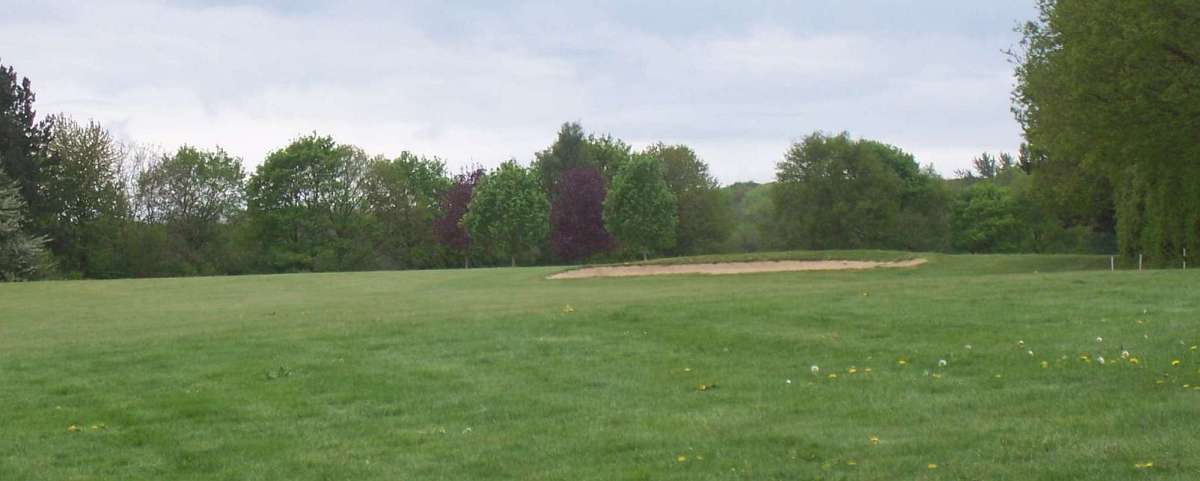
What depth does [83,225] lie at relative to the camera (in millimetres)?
71312

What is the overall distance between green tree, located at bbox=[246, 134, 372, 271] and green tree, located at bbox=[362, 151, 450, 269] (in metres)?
2.57

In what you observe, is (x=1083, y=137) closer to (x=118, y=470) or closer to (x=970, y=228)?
(x=118, y=470)

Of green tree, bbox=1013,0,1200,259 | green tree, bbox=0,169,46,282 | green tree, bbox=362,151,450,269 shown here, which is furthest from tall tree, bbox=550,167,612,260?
green tree, bbox=1013,0,1200,259

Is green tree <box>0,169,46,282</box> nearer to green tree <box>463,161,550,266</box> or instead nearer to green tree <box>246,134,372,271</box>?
green tree <box>246,134,372,271</box>

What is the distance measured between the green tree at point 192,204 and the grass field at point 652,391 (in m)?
60.0

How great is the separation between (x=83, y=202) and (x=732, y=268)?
2014 inches

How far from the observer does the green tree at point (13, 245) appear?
177ft

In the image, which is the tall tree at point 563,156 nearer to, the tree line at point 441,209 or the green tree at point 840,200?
the tree line at point 441,209

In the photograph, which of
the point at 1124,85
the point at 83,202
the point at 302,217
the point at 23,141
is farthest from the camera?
the point at 302,217

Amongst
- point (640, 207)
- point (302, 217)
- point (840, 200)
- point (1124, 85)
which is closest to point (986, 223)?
point (840, 200)

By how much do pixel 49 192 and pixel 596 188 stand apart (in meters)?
38.7

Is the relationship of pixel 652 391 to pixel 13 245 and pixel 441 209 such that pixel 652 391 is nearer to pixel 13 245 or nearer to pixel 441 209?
pixel 13 245

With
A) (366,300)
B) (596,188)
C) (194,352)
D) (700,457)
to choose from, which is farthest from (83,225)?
(700,457)

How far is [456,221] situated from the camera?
282 ft
